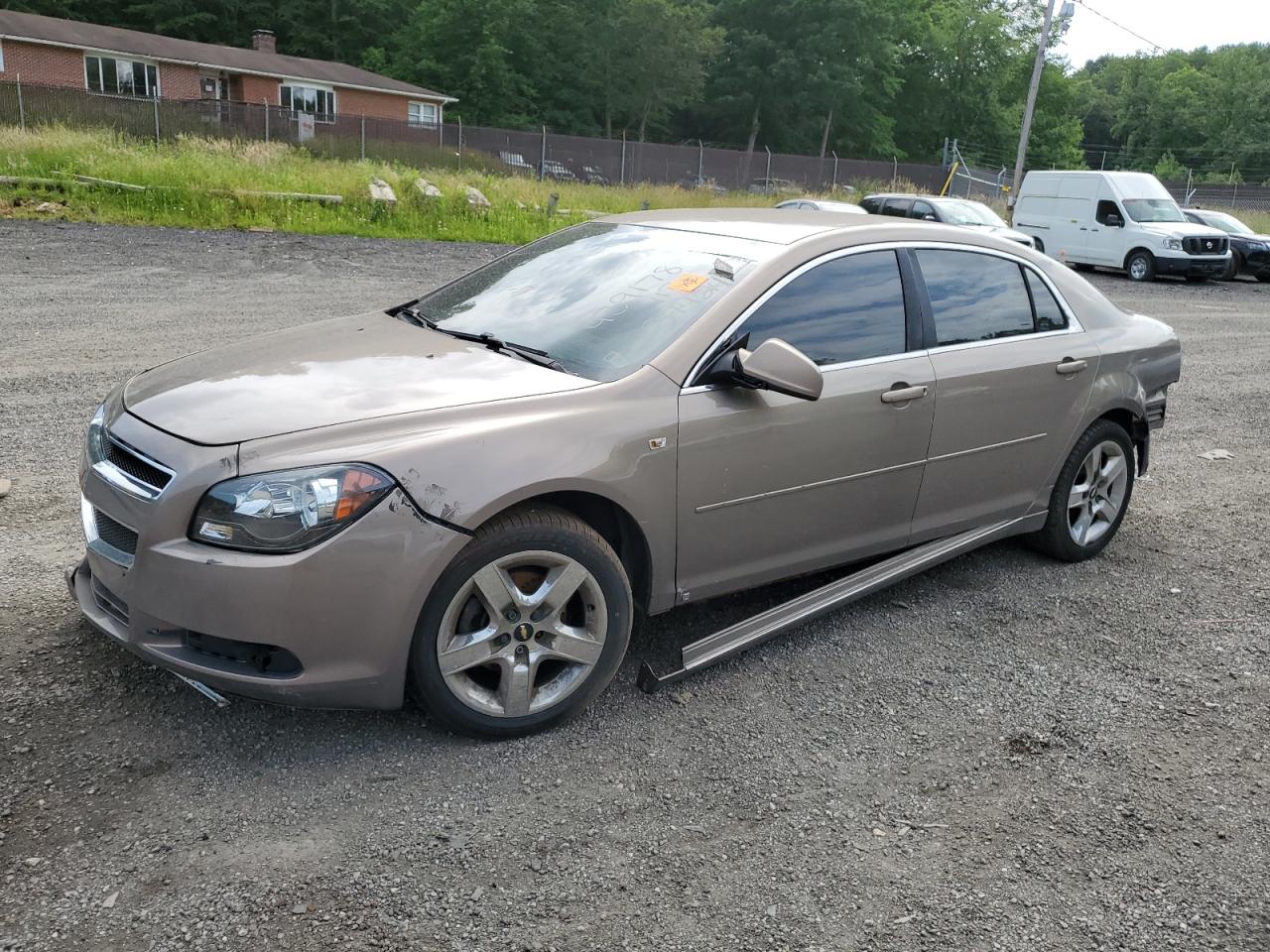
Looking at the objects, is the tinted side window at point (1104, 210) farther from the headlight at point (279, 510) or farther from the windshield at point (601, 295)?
the headlight at point (279, 510)

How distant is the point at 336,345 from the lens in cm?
390

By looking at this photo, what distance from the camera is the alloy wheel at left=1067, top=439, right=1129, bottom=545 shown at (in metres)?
5.17

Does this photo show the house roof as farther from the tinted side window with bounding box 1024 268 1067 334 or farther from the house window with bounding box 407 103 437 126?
the tinted side window with bounding box 1024 268 1067 334

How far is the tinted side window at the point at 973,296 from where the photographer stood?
4461 millimetres

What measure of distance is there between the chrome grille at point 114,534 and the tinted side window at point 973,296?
10.3ft

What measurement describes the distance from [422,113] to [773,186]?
20441 millimetres

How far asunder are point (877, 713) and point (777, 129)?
69623 mm

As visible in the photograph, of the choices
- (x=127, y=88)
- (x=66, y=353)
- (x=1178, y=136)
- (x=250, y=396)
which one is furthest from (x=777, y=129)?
(x=250, y=396)

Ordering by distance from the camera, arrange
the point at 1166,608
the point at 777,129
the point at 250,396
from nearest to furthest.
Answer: the point at 250,396 < the point at 1166,608 < the point at 777,129

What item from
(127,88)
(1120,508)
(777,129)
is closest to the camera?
(1120,508)

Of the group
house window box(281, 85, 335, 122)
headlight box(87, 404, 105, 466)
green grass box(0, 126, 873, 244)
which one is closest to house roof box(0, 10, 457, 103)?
house window box(281, 85, 335, 122)

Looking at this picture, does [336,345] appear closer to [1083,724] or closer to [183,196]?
[1083,724]

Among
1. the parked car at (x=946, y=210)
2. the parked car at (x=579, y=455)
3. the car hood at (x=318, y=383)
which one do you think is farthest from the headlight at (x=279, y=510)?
the parked car at (x=946, y=210)

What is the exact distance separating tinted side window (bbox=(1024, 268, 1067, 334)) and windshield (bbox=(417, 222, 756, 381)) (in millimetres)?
1576
